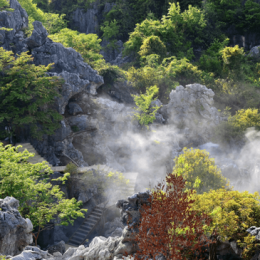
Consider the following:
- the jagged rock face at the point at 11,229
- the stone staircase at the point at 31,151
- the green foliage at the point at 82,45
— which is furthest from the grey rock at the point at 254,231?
the green foliage at the point at 82,45

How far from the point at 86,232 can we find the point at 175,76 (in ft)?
74.2

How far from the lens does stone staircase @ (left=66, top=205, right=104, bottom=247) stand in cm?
1927

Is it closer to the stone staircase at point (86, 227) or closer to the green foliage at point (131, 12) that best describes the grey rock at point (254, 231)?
the stone staircase at point (86, 227)

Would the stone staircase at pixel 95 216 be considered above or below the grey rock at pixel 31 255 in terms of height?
above

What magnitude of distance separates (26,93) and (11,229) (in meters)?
14.0

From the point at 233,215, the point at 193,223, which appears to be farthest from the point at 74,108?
the point at 233,215

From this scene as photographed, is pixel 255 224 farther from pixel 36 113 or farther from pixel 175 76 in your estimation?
pixel 175 76

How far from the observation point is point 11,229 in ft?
33.9

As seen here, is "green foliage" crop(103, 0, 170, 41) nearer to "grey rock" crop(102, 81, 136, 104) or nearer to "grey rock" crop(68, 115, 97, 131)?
"grey rock" crop(102, 81, 136, 104)

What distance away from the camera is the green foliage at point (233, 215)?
29.4ft

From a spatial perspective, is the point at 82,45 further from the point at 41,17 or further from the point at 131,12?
the point at 131,12

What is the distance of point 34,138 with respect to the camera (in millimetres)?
23422

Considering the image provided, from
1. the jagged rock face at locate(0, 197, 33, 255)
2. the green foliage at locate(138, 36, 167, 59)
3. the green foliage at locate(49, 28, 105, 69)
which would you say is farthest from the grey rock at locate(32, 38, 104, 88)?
the jagged rock face at locate(0, 197, 33, 255)

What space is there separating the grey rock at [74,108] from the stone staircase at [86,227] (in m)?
10.6
